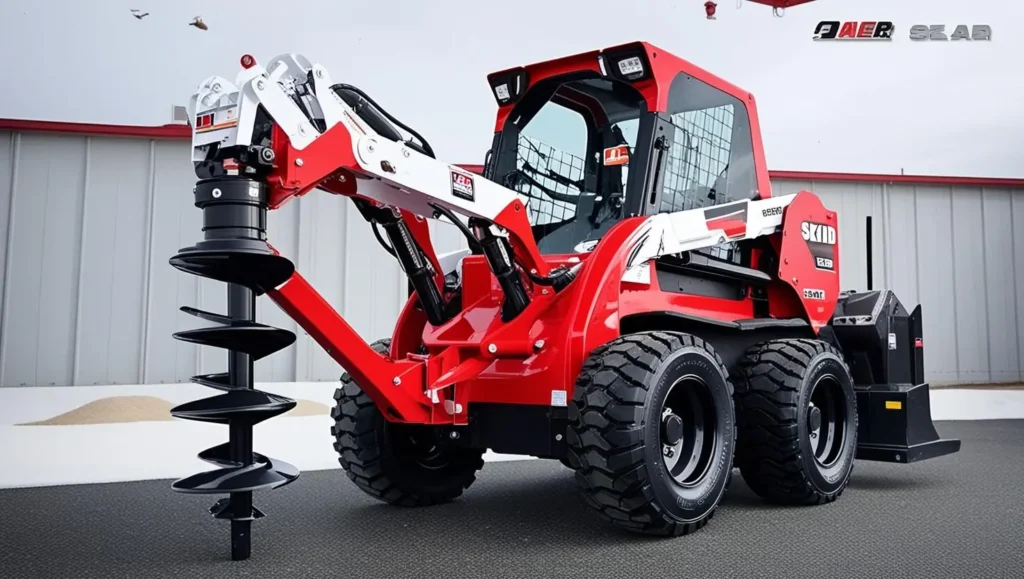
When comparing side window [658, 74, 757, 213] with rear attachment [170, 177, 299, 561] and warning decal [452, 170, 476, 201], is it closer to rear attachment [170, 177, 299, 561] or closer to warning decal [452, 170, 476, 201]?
warning decal [452, 170, 476, 201]

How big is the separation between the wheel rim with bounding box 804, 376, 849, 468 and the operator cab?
99cm

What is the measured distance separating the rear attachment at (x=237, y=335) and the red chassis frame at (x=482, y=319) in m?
0.14

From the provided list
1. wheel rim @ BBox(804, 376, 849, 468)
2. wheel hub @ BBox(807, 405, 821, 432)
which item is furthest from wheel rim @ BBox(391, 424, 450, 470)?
wheel rim @ BBox(804, 376, 849, 468)

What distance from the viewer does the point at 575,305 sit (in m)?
3.83

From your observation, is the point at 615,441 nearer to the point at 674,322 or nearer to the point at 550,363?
the point at 550,363

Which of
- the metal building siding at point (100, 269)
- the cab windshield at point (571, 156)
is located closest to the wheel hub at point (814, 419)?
the cab windshield at point (571, 156)

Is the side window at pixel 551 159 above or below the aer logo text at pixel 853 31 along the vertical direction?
below

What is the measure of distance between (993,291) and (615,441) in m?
12.5

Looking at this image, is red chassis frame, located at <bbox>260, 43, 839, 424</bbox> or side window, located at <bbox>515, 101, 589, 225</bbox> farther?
side window, located at <bbox>515, 101, 589, 225</bbox>

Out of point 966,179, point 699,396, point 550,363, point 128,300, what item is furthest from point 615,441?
point 966,179

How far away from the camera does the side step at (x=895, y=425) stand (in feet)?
17.4

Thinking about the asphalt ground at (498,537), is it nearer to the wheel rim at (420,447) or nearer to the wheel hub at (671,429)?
the wheel rim at (420,447)

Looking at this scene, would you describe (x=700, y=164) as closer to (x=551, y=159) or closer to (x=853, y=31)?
(x=551, y=159)

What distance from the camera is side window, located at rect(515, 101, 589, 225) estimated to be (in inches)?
190
